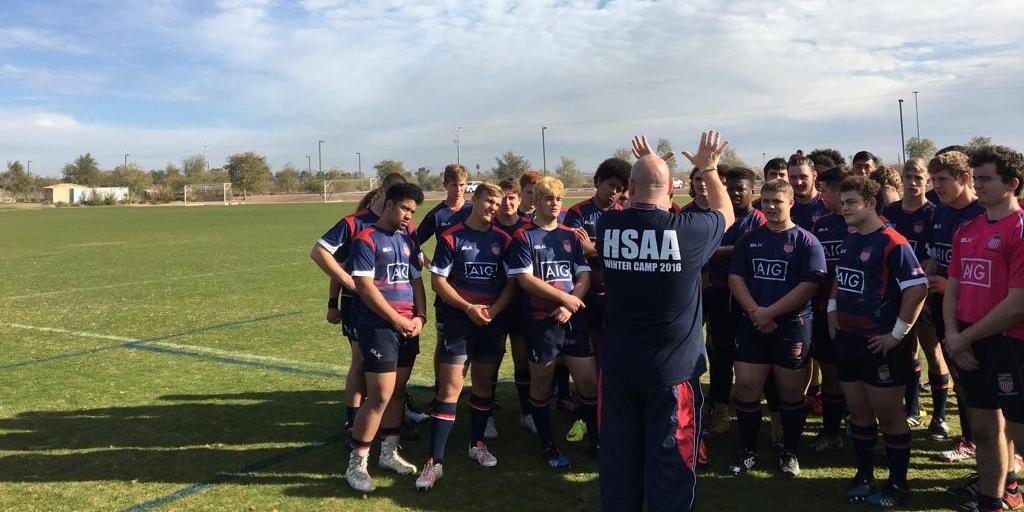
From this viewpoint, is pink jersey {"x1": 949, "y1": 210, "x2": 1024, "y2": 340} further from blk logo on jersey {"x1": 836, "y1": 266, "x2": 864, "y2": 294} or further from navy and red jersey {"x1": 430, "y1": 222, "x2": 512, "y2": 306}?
navy and red jersey {"x1": 430, "y1": 222, "x2": 512, "y2": 306}

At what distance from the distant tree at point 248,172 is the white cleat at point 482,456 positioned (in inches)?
3629

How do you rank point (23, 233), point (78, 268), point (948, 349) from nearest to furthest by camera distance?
point (948, 349) → point (78, 268) → point (23, 233)

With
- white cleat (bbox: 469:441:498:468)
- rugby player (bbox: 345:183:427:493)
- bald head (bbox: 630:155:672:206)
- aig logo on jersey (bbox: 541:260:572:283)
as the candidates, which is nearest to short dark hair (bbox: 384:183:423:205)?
rugby player (bbox: 345:183:427:493)

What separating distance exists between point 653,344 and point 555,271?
1.56 meters

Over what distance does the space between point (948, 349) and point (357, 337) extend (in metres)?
3.53

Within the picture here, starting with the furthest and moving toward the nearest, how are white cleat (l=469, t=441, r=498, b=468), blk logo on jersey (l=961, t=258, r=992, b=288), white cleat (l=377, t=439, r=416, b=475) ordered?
white cleat (l=469, t=441, r=498, b=468) < white cleat (l=377, t=439, r=416, b=475) < blk logo on jersey (l=961, t=258, r=992, b=288)

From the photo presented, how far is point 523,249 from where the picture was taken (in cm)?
460

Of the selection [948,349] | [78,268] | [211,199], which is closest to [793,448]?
[948,349]

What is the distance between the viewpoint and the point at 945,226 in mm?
4676

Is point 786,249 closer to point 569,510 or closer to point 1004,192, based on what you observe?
point 1004,192

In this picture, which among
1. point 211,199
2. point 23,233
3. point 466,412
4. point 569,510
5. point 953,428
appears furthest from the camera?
point 211,199

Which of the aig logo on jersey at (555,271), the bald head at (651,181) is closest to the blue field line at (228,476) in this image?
the aig logo on jersey at (555,271)

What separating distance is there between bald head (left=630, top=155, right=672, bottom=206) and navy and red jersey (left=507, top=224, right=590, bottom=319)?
4.73ft

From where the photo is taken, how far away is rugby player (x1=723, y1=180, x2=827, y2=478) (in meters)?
4.33
